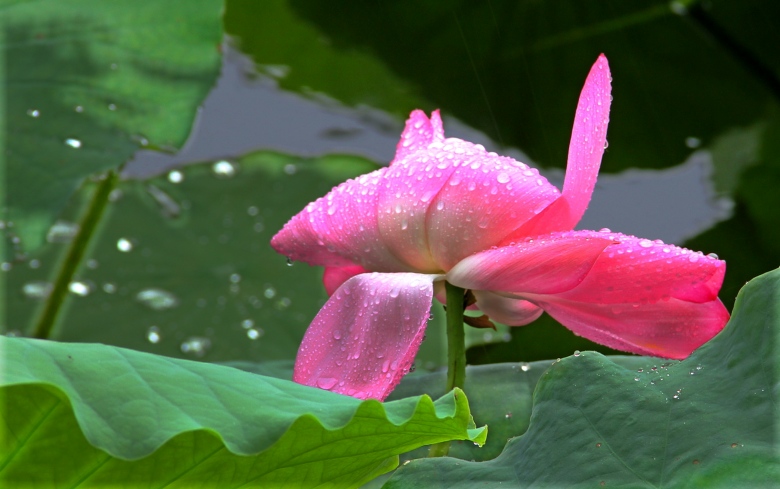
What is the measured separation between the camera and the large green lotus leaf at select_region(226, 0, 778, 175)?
1.43 meters

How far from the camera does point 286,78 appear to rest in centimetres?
151

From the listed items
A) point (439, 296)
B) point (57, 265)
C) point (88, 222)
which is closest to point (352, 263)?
point (439, 296)

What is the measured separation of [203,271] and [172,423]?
3.10 feet

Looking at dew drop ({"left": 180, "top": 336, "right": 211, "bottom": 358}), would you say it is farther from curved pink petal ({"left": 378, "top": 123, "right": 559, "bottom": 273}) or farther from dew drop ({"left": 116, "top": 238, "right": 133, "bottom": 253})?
curved pink petal ({"left": 378, "top": 123, "right": 559, "bottom": 273})

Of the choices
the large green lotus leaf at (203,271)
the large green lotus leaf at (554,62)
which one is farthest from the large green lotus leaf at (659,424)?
the large green lotus leaf at (554,62)

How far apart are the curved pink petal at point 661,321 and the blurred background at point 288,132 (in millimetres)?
571

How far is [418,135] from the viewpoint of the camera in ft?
1.59

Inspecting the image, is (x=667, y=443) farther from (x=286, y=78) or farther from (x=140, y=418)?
(x=286, y=78)

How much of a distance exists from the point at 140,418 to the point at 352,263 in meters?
0.21

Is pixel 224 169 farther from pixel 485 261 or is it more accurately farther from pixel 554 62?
pixel 485 261

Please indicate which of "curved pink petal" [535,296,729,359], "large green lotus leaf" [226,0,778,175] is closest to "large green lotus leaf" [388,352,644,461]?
"curved pink petal" [535,296,729,359]

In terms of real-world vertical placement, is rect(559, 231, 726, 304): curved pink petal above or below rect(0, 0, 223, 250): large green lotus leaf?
above

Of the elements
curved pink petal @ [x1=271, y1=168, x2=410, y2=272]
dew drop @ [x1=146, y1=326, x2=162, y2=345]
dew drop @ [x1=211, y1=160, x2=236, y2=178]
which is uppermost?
curved pink petal @ [x1=271, y1=168, x2=410, y2=272]

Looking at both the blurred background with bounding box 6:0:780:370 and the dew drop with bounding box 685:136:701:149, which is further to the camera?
the dew drop with bounding box 685:136:701:149
